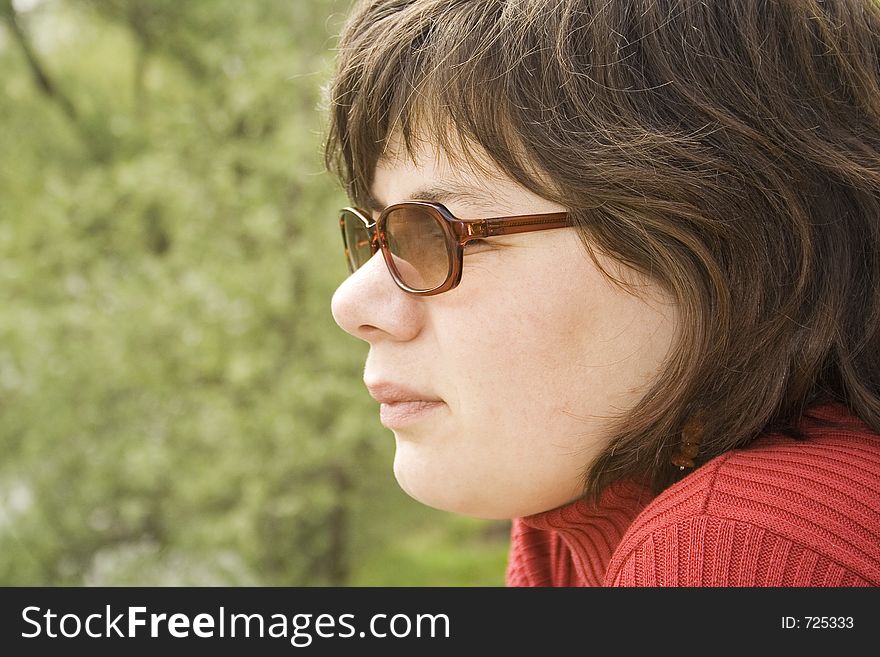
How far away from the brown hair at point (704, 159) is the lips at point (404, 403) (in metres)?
0.26

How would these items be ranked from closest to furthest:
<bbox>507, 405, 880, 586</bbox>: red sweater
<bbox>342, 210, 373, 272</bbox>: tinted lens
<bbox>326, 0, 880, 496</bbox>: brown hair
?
<bbox>507, 405, 880, 586</bbox>: red sweater < <bbox>326, 0, 880, 496</bbox>: brown hair < <bbox>342, 210, 373, 272</bbox>: tinted lens

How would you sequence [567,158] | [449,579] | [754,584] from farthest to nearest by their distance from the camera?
[449,579]
[567,158]
[754,584]

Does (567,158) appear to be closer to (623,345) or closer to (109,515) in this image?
(623,345)

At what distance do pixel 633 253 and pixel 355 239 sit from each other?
552 mm

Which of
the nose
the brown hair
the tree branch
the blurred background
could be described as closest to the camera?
the brown hair

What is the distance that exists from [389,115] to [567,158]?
0.32 metres

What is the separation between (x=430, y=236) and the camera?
1.32 m

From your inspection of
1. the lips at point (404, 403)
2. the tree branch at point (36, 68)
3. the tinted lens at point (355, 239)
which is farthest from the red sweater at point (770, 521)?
the tree branch at point (36, 68)

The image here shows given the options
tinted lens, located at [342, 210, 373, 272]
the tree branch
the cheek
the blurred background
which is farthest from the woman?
the tree branch

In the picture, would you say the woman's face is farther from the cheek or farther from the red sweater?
the red sweater

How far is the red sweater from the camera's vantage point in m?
1.08

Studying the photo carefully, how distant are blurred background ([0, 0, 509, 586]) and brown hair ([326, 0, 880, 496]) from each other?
397cm
